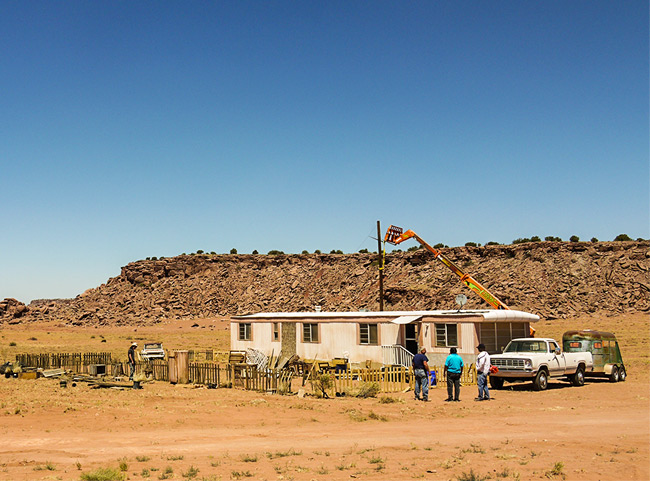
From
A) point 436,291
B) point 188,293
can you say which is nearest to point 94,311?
point 188,293

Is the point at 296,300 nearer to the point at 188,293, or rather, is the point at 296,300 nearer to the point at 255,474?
the point at 188,293

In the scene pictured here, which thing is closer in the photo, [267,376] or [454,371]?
[454,371]

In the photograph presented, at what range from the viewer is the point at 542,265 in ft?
256

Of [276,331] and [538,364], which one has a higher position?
[276,331]

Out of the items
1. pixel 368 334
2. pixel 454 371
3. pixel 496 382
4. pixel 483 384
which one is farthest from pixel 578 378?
pixel 368 334

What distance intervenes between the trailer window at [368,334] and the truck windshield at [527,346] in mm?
6546

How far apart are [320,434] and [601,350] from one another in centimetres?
1579

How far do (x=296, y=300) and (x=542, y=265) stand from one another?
33.3 m

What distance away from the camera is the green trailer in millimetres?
25016

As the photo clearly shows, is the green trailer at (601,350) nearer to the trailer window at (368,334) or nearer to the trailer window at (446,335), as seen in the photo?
the trailer window at (446,335)

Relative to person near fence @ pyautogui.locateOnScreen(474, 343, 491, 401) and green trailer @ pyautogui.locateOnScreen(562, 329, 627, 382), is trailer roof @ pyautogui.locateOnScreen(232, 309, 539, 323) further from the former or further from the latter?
person near fence @ pyautogui.locateOnScreen(474, 343, 491, 401)

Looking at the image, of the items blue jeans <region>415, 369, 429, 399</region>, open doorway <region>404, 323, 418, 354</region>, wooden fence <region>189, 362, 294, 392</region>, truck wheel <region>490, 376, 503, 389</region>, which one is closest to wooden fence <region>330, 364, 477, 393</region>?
wooden fence <region>189, 362, 294, 392</region>

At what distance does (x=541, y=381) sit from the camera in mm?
22266

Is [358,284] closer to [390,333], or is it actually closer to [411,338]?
[411,338]
